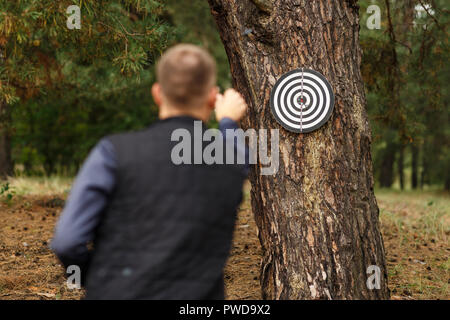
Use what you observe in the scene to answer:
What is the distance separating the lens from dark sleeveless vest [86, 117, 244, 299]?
6.23 feet

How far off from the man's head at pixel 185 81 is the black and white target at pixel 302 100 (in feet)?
4.79

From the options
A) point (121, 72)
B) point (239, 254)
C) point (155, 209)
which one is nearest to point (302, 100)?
point (155, 209)

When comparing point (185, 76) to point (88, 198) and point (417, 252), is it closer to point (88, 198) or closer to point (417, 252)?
point (88, 198)

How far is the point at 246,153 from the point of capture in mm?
2258

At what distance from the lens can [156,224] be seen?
1.91 m

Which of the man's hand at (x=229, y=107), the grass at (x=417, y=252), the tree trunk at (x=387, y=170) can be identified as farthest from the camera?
the tree trunk at (x=387, y=170)

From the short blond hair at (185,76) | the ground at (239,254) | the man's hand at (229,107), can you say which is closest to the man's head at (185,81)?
the short blond hair at (185,76)

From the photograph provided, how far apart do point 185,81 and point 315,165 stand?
164 cm

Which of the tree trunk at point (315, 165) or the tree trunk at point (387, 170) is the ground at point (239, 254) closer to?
the tree trunk at point (315, 165)

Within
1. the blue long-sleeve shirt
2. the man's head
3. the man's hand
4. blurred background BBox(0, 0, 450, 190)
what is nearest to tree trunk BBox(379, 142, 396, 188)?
blurred background BBox(0, 0, 450, 190)

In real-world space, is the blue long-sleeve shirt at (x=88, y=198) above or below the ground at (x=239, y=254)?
above

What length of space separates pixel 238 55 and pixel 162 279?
2.09m

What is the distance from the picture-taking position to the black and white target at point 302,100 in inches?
132

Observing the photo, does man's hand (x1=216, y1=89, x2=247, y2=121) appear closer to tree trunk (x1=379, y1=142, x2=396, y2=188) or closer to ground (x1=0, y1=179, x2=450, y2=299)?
ground (x1=0, y1=179, x2=450, y2=299)
